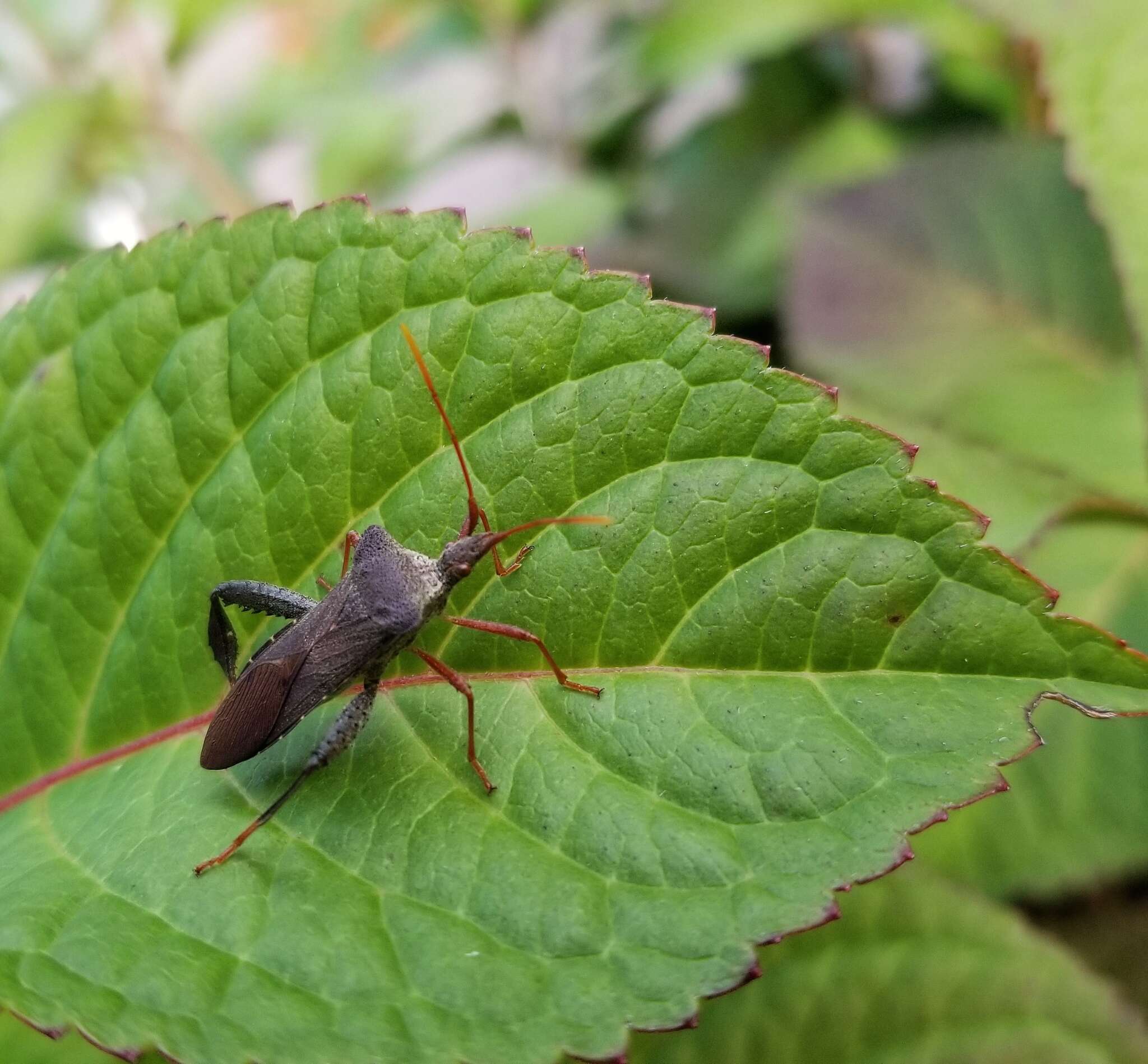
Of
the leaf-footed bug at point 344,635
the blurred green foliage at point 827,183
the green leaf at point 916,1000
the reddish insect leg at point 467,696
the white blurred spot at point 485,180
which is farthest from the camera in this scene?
the white blurred spot at point 485,180

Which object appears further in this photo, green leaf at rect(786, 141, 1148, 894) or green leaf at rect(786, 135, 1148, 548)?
green leaf at rect(786, 135, 1148, 548)

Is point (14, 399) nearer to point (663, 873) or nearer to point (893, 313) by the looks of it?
point (663, 873)

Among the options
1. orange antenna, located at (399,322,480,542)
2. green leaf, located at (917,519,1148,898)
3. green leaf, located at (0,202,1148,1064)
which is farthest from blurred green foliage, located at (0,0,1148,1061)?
orange antenna, located at (399,322,480,542)

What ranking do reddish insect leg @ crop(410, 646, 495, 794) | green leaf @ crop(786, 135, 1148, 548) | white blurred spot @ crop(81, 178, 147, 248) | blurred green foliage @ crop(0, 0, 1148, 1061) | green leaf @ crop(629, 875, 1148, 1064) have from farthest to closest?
white blurred spot @ crop(81, 178, 147, 248) → green leaf @ crop(786, 135, 1148, 548) → blurred green foliage @ crop(0, 0, 1148, 1061) → green leaf @ crop(629, 875, 1148, 1064) → reddish insect leg @ crop(410, 646, 495, 794)

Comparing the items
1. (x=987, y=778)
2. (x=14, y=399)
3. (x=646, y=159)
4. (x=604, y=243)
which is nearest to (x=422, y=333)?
(x=14, y=399)

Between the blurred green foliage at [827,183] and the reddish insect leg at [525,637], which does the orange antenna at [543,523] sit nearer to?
the reddish insect leg at [525,637]

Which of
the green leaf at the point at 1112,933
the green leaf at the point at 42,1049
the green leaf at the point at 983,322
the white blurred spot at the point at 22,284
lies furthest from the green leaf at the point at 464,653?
the white blurred spot at the point at 22,284

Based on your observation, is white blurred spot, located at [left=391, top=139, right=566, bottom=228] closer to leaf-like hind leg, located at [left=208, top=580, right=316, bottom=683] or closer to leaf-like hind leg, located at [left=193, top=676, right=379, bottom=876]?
leaf-like hind leg, located at [left=208, top=580, right=316, bottom=683]
